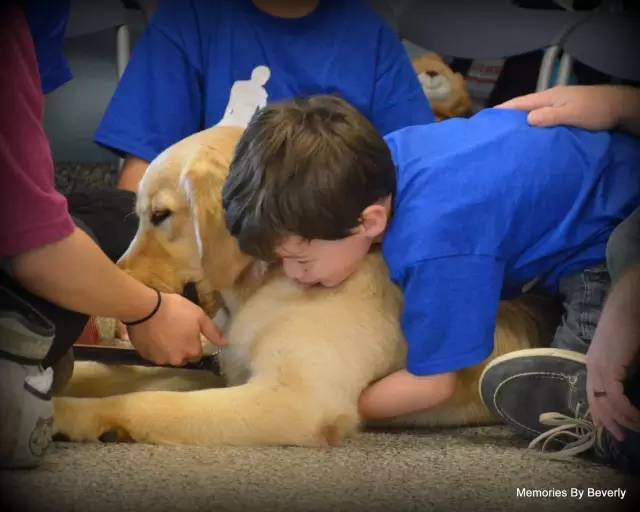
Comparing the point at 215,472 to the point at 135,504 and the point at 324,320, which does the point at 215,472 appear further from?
the point at 324,320

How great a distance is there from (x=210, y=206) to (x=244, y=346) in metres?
0.18

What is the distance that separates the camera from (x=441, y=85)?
1803mm

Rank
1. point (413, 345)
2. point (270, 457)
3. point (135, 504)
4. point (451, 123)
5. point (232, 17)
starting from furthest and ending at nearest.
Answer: point (232, 17) < point (451, 123) < point (413, 345) < point (270, 457) < point (135, 504)

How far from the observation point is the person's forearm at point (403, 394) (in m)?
1.02

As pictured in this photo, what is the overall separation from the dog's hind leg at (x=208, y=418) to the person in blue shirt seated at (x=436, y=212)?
102 millimetres

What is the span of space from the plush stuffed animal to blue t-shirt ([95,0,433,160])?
0.25 m

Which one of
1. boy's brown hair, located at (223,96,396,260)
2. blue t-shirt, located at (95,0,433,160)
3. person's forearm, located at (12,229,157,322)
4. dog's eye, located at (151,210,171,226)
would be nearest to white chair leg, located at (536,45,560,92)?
blue t-shirt, located at (95,0,433,160)

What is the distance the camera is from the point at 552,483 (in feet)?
2.78

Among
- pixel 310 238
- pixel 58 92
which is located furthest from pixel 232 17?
pixel 310 238

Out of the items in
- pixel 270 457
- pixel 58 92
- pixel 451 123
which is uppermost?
pixel 451 123

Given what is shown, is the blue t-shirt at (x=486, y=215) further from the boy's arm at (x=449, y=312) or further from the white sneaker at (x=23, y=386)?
the white sneaker at (x=23, y=386)

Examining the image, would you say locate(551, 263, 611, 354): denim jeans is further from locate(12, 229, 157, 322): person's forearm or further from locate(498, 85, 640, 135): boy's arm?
locate(12, 229, 157, 322): person's forearm

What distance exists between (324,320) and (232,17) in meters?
0.74

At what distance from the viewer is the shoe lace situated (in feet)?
3.14
